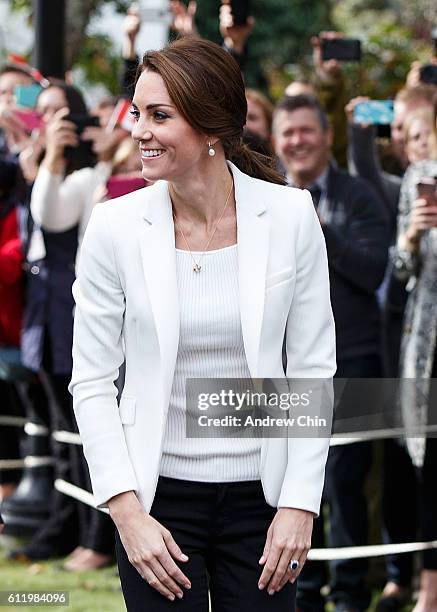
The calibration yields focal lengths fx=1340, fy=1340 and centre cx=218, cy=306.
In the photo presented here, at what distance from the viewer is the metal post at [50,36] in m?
8.12

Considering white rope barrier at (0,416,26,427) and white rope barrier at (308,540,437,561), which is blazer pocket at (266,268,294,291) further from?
white rope barrier at (0,416,26,427)

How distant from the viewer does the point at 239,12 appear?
700 centimetres

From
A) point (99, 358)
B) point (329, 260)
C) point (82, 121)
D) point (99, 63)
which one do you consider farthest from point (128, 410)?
point (99, 63)

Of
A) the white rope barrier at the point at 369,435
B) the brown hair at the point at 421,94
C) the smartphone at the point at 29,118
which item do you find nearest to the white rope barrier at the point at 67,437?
the white rope barrier at the point at 369,435

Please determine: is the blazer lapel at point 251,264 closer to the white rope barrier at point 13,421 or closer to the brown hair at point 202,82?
the brown hair at point 202,82

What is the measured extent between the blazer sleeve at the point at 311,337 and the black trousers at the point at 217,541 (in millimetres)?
121

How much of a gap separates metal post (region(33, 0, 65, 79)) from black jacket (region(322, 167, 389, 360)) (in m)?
2.66

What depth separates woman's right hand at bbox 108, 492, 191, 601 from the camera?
129 inches

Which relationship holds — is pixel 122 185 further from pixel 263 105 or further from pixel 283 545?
pixel 283 545

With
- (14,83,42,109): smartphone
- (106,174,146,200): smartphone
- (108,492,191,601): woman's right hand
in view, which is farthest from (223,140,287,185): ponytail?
(14,83,42,109): smartphone

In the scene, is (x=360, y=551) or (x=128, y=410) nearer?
(x=128, y=410)

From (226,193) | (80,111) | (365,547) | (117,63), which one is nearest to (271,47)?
(117,63)

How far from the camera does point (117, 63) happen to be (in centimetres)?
2255

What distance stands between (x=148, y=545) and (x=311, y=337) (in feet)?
2.20
